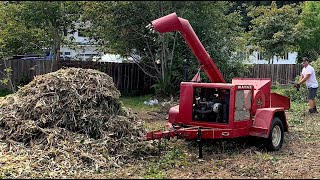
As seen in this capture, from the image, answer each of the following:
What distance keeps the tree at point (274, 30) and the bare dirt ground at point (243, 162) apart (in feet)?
69.8

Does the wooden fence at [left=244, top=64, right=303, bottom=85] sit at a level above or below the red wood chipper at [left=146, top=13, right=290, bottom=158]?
above

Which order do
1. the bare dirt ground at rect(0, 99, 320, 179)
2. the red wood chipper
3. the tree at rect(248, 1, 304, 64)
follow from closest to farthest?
1. the bare dirt ground at rect(0, 99, 320, 179)
2. the red wood chipper
3. the tree at rect(248, 1, 304, 64)

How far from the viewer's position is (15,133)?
7.58 m

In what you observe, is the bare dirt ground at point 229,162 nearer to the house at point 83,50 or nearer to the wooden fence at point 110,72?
the wooden fence at point 110,72

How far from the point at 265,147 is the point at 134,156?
2607mm

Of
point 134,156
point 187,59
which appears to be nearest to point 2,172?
point 134,156

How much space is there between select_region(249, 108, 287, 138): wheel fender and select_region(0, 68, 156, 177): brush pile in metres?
2.07

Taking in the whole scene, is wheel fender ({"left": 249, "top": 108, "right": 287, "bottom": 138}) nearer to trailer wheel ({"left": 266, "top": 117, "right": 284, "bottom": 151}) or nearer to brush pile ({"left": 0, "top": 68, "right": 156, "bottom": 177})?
trailer wheel ({"left": 266, "top": 117, "right": 284, "bottom": 151})

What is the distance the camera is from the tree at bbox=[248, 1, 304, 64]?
30.6 m

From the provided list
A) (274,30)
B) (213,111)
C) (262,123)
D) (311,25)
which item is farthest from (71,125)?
(311,25)

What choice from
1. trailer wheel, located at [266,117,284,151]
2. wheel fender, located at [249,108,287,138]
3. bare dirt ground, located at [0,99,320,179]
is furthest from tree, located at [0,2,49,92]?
trailer wheel, located at [266,117,284,151]

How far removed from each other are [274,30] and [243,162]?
25.4 metres

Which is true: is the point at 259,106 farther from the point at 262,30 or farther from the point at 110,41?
the point at 262,30

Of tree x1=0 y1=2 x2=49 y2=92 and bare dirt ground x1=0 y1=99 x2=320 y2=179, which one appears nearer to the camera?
bare dirt ground x1=0 y1=99 x2=320 y2=179
